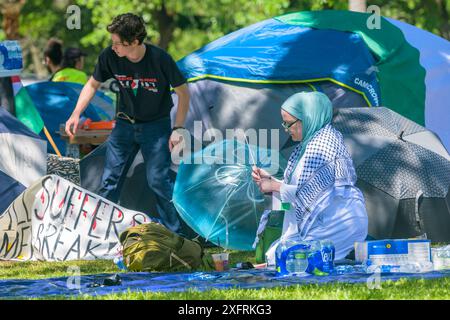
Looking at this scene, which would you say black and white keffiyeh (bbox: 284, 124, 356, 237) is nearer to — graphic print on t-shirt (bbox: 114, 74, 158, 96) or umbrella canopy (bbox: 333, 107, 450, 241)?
umbrella canopy (bbox: 333, 107, 450, 241)

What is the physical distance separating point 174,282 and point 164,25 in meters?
23.5

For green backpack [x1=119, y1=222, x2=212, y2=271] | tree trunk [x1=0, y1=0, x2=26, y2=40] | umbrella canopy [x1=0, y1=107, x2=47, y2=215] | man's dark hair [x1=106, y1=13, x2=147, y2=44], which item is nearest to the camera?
green backpack [x1=119, y1=222, x2=212, y2=271]

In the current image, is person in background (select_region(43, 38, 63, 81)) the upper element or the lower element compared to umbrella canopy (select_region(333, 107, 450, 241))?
upper

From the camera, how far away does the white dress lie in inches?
320

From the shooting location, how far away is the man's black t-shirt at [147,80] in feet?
30.5

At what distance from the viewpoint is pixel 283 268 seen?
7543 millimetres

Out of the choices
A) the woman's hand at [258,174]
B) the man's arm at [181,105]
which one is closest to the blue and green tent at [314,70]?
the man's arm at [181,105]

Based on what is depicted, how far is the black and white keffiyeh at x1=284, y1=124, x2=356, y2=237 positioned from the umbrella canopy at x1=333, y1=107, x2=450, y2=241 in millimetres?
1420

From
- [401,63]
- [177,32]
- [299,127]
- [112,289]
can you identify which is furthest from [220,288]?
[177,32]

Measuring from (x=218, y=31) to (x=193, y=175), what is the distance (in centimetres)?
1873

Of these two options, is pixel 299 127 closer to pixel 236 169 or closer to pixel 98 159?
pixel 236 169

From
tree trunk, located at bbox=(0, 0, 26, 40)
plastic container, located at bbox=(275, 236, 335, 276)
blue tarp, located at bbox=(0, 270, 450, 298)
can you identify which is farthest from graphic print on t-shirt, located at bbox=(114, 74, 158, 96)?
tree trunk, located at bbox=(0, 0, 26, 40)

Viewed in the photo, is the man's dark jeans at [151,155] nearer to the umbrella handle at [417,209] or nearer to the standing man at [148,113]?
the standing man at [148,113]
